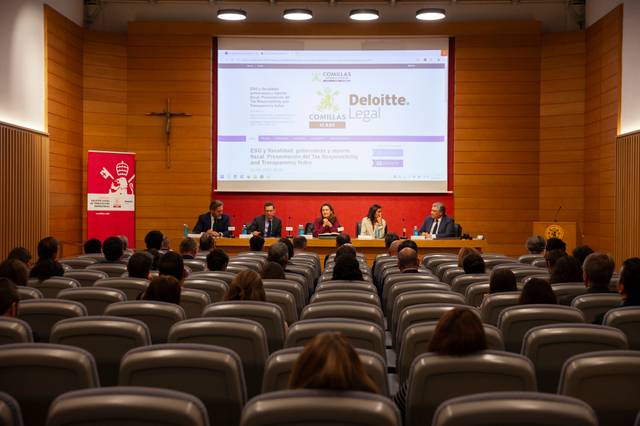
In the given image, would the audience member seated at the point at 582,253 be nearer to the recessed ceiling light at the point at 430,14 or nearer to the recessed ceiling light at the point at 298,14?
the recessed ceiling light at the point at 430,14

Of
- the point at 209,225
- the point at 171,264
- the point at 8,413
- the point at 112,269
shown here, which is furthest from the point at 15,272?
the point at 209,225

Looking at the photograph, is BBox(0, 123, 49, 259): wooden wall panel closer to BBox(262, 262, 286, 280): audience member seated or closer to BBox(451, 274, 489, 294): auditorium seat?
BBox(262, 262, 286, 280): audience member seated

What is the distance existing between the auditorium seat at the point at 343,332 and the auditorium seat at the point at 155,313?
2.61 ft

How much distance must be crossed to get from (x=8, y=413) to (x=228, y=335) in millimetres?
1405

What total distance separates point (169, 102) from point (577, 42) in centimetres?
733

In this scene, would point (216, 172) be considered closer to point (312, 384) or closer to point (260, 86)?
point (260, 86)

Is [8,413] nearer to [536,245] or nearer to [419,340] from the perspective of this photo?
[419,340]

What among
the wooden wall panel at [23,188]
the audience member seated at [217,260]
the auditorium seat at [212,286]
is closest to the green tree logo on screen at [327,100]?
the wooden wall panel at [23,188]

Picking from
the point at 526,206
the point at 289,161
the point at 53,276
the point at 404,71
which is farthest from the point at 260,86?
the point at 53,276

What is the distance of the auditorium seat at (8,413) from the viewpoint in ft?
6.63

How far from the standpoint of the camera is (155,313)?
13.1 ft

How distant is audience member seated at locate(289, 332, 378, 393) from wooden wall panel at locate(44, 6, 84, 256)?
11.4m

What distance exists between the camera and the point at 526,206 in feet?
46.3

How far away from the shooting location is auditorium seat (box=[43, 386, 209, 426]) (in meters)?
2.01
